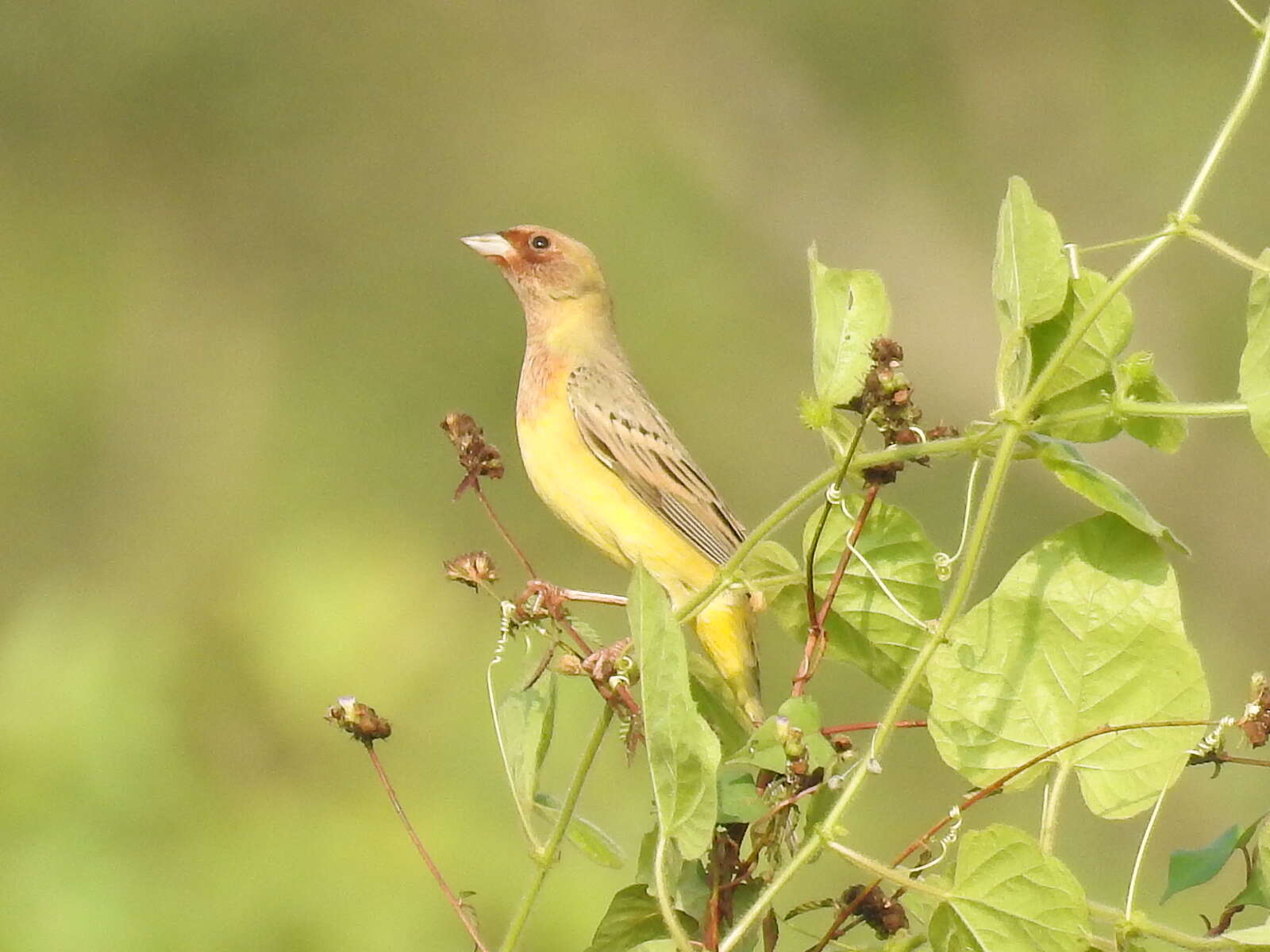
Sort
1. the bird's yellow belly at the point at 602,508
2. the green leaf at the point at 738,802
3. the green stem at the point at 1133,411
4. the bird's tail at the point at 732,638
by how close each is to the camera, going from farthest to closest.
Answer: the bird's yellow belly at the point at 602,508 → the bird's tail at the point at 732,638 → the green leaf at the point at 738,802 → the green stem at the point at 1133,411

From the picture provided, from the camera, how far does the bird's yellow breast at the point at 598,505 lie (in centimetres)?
340

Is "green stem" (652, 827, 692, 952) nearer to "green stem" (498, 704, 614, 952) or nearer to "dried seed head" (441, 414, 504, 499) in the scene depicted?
"green stem" (498, 704, 614, 952)

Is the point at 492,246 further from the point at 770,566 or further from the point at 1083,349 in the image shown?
the point at 1083,349

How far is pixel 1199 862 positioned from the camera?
1.30 metres

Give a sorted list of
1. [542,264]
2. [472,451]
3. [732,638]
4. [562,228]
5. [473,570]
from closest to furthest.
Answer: [473,570], [472,451], [732,638], [542,264], [562,228]

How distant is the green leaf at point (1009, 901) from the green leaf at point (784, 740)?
12cm

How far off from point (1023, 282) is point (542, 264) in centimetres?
287

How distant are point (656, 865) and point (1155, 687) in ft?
1.24

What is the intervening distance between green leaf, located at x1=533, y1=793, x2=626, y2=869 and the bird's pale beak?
2769 millimetres

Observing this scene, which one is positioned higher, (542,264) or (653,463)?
(542,264)

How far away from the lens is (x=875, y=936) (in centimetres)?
137

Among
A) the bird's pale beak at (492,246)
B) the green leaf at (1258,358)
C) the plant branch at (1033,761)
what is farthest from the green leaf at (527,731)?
the bird's pale beak at (492,246)

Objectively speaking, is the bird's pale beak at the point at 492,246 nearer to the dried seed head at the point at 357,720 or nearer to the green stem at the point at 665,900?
the dried seed head at the point at 357,720

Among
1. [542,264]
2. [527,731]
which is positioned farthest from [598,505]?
[527,731]
